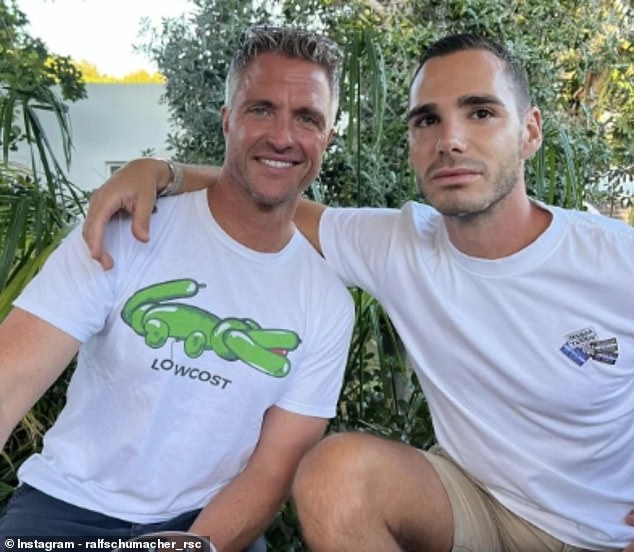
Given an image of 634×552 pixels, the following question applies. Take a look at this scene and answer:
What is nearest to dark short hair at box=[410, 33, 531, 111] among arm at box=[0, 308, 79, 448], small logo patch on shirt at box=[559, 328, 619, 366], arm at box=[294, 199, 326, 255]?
arm at box=[294, 199, 326, 255]

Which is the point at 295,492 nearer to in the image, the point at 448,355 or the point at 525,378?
the point at 448,355

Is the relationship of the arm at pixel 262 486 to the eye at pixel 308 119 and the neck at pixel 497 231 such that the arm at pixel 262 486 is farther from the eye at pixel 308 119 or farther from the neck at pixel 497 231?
the eye at pixel 308 119

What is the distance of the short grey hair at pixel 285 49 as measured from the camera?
1.71 meters

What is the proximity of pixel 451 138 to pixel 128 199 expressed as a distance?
0.76 metres

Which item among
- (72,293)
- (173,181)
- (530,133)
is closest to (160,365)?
(72,293)

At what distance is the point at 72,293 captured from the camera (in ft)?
4.52

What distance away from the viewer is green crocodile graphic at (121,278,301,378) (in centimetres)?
145

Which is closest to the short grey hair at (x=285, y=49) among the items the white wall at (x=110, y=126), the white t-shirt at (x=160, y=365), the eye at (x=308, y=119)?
the eye at (x=308, y=119)

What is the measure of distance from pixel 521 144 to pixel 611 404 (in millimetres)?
663

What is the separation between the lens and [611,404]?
152cm

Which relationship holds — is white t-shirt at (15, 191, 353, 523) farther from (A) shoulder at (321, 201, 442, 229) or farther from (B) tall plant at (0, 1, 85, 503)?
(B) tall plant at (0, 1, 85, 503)

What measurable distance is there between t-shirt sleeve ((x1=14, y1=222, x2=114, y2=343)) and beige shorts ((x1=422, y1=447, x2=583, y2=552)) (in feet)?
2.88

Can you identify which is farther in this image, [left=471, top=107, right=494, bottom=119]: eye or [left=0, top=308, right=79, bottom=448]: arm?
[left=471, top=107, right=494, bottom=119]: eye

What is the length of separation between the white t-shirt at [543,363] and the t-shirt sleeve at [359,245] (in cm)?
8
